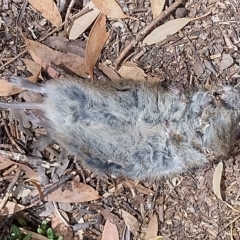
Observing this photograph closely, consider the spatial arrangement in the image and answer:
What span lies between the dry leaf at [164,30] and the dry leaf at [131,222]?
32.1 inches

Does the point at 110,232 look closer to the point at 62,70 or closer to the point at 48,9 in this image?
the point at 62,70

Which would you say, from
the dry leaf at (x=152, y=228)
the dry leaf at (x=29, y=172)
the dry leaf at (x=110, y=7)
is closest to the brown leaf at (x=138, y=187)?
the dry leaf at (x=152, y=228)

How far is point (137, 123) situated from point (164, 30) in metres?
0.49

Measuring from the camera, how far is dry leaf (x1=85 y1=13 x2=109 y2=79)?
2803mm

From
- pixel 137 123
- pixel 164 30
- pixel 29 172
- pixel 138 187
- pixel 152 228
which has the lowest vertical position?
pixel 152 228

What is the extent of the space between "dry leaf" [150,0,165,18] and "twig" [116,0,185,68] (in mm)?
17

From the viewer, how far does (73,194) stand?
2875 mm

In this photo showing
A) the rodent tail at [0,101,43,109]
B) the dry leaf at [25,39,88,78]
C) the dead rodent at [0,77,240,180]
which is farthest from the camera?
the dry leaf at [25,39,88,78]

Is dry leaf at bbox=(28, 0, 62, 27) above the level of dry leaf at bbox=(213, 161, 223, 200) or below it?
above

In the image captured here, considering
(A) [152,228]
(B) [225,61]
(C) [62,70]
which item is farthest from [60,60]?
(A) [152,228]

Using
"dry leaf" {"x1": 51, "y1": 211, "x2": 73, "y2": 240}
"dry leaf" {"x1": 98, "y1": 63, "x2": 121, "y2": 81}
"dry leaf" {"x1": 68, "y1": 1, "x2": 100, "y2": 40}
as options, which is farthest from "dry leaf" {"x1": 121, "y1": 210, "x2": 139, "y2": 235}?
"dry leaf" {"x1": 68, "y1": 1, "x2": 100, "y2": 40}

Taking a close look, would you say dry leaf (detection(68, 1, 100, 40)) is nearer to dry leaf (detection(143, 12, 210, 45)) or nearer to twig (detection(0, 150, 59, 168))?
dry leaf (detection(143, 12, 210, 45))

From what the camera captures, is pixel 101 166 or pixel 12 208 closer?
pixel 101 166

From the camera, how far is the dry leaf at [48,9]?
2.82 metres
